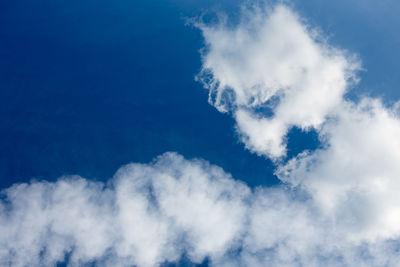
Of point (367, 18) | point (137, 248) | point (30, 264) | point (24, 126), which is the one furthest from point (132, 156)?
point (367, 18)

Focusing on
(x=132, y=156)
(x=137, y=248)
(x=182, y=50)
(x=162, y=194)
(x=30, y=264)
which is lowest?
(x=30, y=264)

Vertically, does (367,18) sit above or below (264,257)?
above

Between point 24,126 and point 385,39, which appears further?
point 385,39

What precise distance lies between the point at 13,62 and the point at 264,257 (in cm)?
7991

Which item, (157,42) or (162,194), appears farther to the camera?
(157,42)

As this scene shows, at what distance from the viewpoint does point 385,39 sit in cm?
8212

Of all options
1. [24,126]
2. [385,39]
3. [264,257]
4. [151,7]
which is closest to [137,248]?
[264,257]

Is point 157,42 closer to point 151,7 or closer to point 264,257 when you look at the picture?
point 151,7

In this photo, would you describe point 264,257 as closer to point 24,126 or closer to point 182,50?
point 182,50

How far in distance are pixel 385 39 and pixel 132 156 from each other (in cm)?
7262

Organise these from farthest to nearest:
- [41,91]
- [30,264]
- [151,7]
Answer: [151,7], [41,91], [30,264]

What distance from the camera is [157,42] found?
82938mm

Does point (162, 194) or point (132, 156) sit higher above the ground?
point (132, 156)

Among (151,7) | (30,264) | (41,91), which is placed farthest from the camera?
(151,7)
